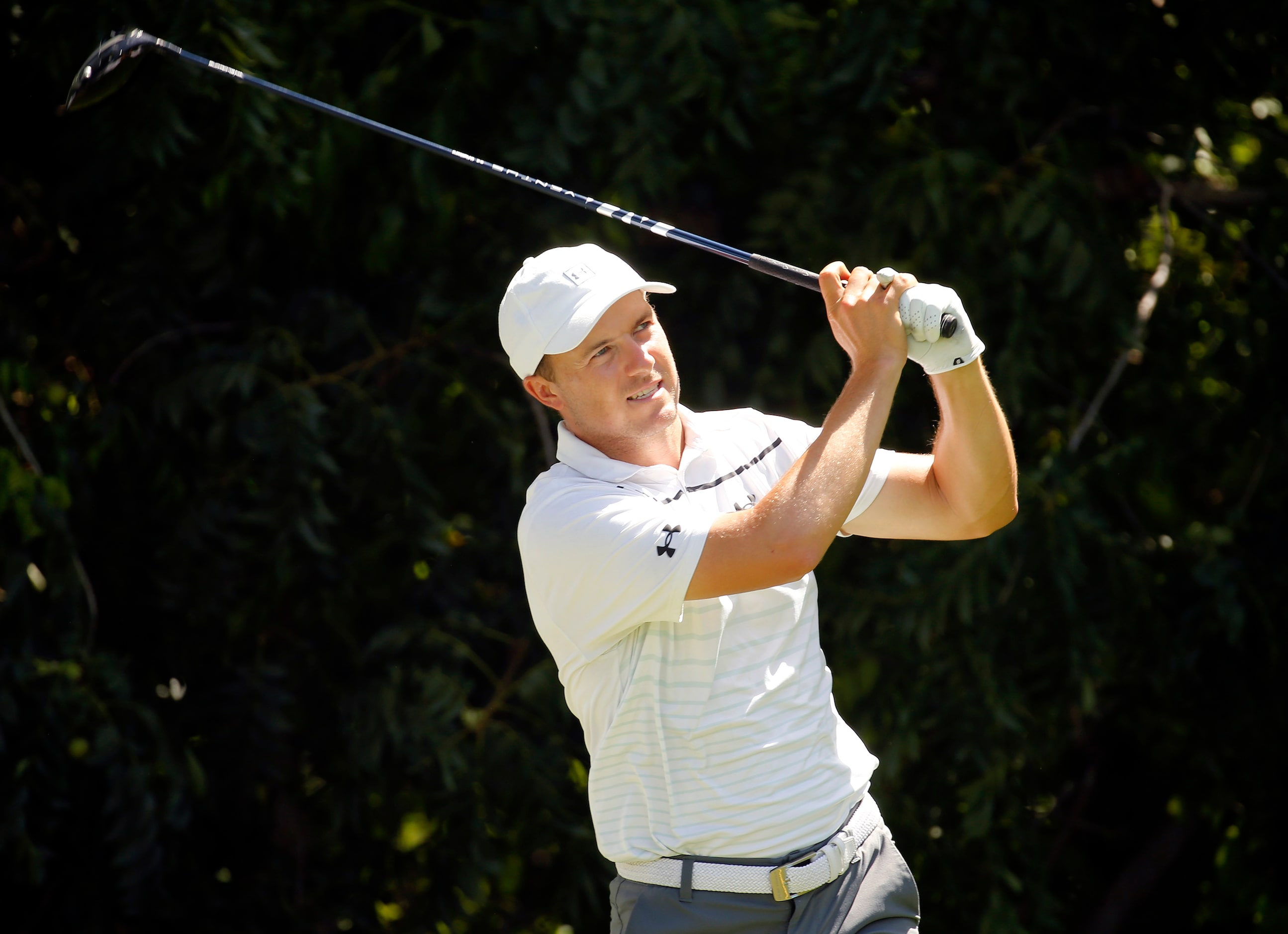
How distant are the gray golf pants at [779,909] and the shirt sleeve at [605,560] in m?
0.39

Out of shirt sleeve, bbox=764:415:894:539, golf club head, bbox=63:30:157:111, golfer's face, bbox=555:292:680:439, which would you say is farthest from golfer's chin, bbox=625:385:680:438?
golf club head, bbox=63:30:157:111

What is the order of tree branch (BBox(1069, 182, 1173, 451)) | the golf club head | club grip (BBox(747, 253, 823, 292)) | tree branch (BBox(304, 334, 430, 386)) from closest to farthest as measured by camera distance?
club grip (BBox(747, 253, 823, 292)) → the golf club head → tree branch (BBox(304, 334, 430, 386)) → tree branch (BBox(1069, 182, 1173, 451))

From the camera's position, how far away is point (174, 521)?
3742 mm

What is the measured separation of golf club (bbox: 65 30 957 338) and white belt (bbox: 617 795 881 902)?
2.65ft

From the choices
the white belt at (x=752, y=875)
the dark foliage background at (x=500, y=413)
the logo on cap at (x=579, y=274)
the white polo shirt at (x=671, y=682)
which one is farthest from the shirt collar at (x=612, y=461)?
the dark foliage background at (x=500, y=413)

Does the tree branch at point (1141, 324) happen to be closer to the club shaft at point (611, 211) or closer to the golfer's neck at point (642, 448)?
the club shaft at point (611, 211)

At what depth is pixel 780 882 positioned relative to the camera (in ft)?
6.72

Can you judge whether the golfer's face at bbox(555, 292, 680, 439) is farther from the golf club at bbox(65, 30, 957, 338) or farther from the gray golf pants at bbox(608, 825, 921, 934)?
the gray golf pants at bbox(608, 825, 921, 934)

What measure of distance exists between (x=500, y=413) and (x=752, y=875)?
1988 mm

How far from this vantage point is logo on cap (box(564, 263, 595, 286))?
2.15 metres

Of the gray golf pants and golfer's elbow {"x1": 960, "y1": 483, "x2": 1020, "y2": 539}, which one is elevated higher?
golfer's elbow {"x1": 960, "y1": 483, "x2": 1020, "y2": 539}

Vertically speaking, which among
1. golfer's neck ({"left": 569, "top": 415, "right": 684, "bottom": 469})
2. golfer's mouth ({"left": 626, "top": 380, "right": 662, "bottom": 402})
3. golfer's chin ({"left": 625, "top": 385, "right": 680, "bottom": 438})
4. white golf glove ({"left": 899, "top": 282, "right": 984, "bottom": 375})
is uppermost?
white golf glove ({"left": 899, "top": 282, "right": 984, "bottom": 375})

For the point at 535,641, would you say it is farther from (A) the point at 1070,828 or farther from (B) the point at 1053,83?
(B) the point at 1053,83

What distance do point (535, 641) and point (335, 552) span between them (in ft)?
1.97
